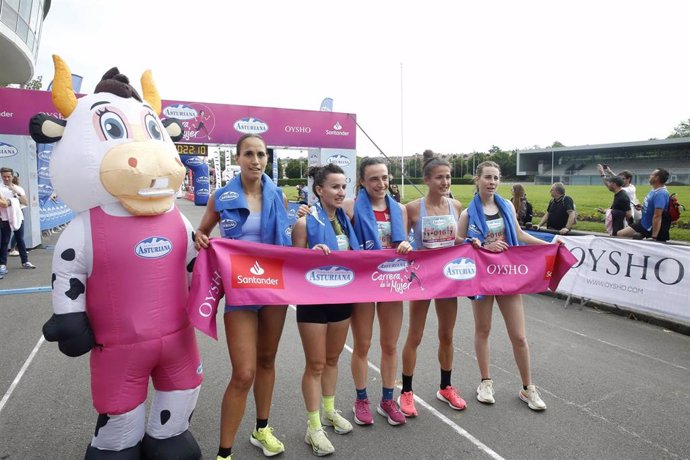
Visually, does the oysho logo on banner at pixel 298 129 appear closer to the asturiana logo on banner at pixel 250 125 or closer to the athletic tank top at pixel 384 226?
the asturiana logo on banner at pixel 250 125

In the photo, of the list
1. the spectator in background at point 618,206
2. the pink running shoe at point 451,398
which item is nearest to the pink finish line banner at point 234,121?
the spectator in background at point 618,206

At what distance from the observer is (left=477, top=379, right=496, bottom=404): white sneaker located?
3.77 metres

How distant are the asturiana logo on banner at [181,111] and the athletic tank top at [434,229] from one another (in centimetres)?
985

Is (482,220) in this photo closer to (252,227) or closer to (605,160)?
(252,227)

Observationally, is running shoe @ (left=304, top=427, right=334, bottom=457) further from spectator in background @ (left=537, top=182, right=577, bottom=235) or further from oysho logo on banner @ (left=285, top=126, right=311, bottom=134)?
oysho logo on banner @ (left=285, top=126, right=311, bottom=134)

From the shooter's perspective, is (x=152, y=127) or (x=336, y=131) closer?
(x=152, y=127)

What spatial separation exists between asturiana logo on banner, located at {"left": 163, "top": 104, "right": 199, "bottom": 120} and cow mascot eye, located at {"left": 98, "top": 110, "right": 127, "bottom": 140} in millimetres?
9651

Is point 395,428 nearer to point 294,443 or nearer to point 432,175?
point 294,443

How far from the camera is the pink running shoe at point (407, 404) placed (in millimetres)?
3574

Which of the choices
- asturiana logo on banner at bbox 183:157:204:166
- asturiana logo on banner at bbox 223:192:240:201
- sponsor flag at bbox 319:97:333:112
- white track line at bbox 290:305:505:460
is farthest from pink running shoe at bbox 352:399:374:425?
sponsor flag at bbox 319:97:333:112

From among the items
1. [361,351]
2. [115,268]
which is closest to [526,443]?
[361,351]

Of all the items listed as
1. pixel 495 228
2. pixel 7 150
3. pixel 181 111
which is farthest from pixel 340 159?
pixel 495 228

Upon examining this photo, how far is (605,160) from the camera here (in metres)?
68.6

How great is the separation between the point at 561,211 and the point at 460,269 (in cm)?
617
